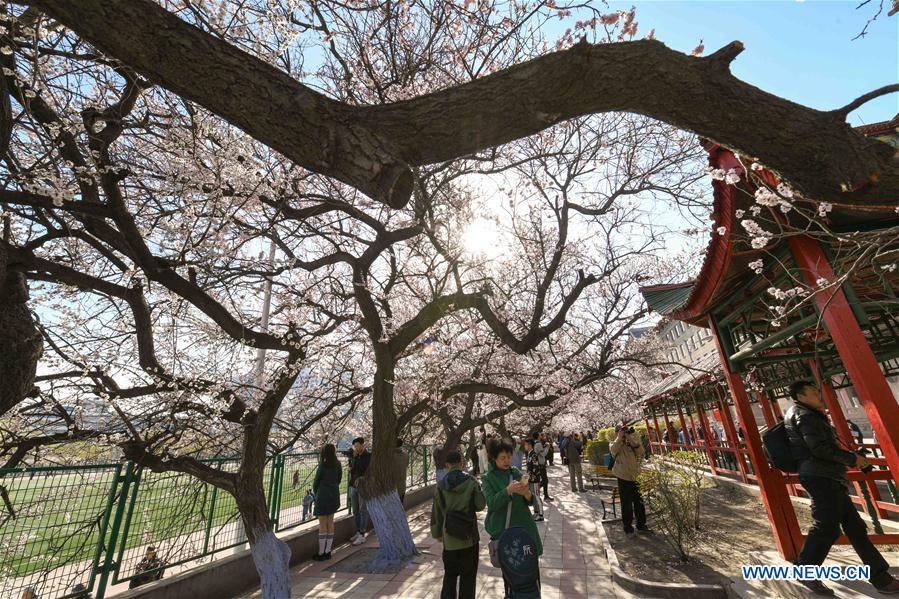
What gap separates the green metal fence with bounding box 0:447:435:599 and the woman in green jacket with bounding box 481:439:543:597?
423 cm

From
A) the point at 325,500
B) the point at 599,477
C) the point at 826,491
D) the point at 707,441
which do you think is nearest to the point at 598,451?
the point at 599,477

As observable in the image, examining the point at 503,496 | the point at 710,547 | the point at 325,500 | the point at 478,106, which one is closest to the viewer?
the point at 478,106

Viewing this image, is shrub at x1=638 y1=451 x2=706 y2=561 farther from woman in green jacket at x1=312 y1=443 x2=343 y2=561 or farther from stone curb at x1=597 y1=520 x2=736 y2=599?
woman in green jacket at x1=312 y1=443 x2=343 y2=561

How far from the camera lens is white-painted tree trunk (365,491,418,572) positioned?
6844 millimetres

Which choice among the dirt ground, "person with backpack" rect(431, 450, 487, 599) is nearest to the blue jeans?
the dirt ground

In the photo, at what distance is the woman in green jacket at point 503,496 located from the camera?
3.88 meters

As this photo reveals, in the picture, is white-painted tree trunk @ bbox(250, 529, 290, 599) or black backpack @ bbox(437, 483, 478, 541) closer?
black backpack @ bbox(437, 483, 478, 541)

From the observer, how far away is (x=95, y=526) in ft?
16.3

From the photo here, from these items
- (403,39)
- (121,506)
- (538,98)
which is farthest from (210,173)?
(538,98)

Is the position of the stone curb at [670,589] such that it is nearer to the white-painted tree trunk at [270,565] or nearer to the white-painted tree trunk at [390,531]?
the white-painted tree trunk at [390,531]

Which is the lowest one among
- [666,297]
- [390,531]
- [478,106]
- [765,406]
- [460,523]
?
[390,531]

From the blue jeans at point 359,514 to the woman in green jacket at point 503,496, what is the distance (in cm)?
565

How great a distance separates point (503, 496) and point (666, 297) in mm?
4634

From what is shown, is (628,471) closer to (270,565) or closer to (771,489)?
(771,489)
